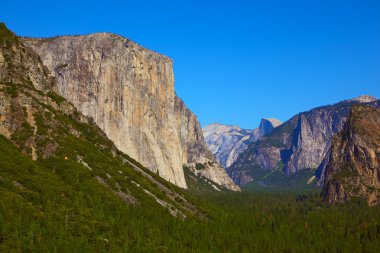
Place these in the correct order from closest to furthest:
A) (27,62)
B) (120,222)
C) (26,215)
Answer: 1. (26,215)
2. (120,222)
3. (27,62)

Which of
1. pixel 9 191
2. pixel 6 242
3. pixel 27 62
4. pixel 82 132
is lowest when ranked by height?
pixel 6 242

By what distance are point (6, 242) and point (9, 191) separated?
21.0m

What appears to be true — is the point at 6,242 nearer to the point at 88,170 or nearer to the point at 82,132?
the point at 88,170

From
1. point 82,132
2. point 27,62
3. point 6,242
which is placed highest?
point 27,62

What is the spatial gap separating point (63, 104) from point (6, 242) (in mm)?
101963

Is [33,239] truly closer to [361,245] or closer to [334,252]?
[334,252]

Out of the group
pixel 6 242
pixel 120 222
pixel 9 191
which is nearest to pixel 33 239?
pixel 6 242

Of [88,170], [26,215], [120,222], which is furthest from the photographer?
[88,170]

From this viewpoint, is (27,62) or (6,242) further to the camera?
(27,62)

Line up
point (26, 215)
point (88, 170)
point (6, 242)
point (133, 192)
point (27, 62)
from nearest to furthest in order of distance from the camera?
1. point (6, 242)
2. point (26, 215)
3. point (88, 170)
4. point (133, 192)
5. point (27, 62)

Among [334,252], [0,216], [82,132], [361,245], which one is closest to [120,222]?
[0,216]

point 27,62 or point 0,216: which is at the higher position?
point 27,62

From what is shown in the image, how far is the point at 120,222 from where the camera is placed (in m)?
142

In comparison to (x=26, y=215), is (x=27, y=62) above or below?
above
